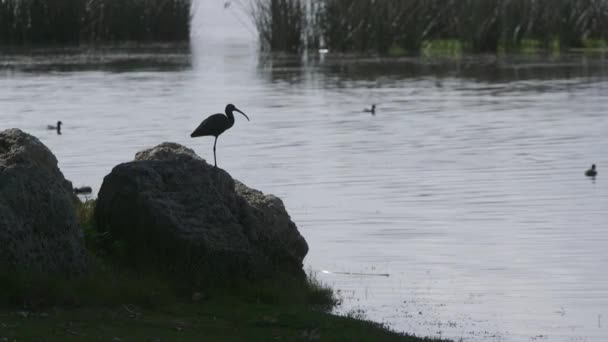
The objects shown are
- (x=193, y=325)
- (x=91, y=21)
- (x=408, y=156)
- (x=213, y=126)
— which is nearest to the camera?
(x=193, y=325)

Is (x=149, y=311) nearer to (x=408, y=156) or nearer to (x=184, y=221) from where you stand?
(x=184, y=221)

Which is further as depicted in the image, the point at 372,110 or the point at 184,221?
the point at 372,110

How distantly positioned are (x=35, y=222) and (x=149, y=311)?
1.06 metres

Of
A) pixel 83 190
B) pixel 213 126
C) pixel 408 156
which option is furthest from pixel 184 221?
pixel 408 156

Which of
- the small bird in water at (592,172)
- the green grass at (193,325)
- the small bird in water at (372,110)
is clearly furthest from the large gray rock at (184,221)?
the small bird in water at (372,110)

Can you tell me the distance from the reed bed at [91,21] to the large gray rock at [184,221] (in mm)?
40608

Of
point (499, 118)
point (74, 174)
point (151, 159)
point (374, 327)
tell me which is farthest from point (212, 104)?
point (374, 327)

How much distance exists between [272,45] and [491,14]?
315 inches

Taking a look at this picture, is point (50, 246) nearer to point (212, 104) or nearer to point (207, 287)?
point (207, 287)

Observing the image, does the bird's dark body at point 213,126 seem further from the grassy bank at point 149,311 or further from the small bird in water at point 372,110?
the small bird in water at point 372,110

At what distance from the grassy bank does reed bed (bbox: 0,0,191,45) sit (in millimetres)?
41421

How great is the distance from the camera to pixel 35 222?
1027cm

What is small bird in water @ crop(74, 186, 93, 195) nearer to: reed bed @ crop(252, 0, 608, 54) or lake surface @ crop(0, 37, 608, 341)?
lake surface @ crop(0, 37, 608, 341)

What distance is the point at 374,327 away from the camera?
1019 cm
